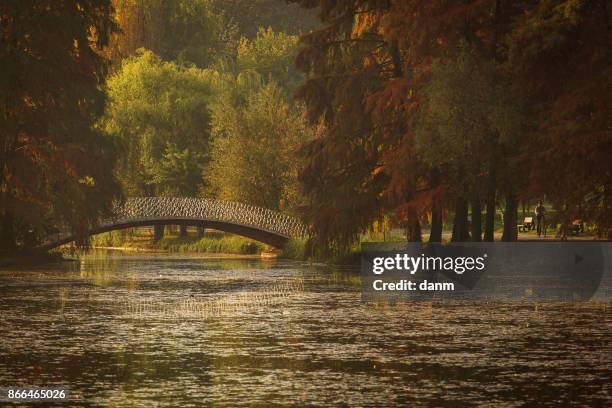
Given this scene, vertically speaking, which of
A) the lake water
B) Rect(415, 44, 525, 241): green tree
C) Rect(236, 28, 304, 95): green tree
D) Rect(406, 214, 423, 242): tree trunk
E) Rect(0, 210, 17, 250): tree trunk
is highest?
Rect(236, 28, 304, 95): green tree

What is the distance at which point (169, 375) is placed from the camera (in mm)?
17500

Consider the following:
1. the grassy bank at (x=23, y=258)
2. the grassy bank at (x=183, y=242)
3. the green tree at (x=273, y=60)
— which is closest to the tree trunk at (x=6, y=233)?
the grassy bank at (x=23, y=258)

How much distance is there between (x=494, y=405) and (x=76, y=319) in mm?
12655

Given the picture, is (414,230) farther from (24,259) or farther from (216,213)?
(216,213)

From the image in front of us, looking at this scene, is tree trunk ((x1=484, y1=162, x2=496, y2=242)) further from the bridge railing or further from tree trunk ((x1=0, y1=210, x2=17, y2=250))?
the bridge railing

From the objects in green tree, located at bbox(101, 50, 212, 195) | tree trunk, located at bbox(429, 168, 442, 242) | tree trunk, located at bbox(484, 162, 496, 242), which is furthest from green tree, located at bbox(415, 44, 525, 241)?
green tree, located at bbox(101, 50, 212, 195)

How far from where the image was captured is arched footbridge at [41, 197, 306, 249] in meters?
67.6

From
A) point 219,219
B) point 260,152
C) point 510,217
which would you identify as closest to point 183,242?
point 260,152

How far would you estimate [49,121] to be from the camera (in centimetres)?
5191

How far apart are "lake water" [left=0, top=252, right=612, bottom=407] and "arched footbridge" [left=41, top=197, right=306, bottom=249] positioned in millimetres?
31772

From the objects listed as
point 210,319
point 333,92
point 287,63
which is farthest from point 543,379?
point 287,63

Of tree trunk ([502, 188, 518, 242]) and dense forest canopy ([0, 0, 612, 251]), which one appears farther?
tree trunk ([502, 188, 518, 242])

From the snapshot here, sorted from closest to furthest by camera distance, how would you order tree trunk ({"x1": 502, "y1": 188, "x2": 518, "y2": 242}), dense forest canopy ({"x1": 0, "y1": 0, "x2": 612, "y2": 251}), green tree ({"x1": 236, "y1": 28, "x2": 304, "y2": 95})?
dense forest canopy ({"x1": 0, "y1": 0, "x2": 612, "y2": 251}) < tree trunk ({"x1": 502, "y1": 188, "x2": 518, "y2": 242}) < green tree ({"x1": 236, "y1": 28, "x2": 304, "y2": 95})

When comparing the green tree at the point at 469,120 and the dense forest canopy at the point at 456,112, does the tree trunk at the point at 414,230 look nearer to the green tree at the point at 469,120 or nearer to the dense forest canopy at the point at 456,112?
the dense forest canopy at the point at 456,112
